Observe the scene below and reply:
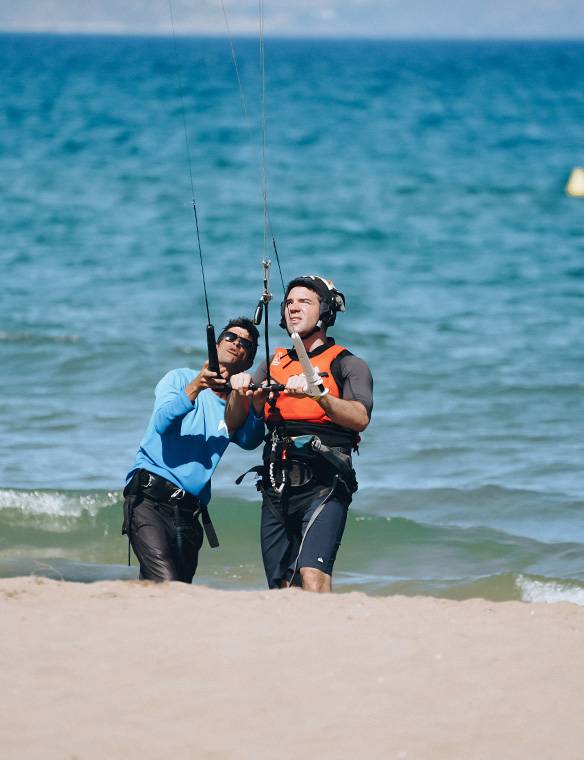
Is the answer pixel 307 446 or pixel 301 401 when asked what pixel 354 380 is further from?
pixel 307 446

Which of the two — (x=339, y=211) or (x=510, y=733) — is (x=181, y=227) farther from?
(x=510, y=733)

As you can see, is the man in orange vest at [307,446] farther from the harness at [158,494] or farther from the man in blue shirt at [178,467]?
the harness at [158,494]

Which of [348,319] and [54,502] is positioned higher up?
[54,502]

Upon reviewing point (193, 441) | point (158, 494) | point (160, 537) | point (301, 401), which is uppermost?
point (301, 401)

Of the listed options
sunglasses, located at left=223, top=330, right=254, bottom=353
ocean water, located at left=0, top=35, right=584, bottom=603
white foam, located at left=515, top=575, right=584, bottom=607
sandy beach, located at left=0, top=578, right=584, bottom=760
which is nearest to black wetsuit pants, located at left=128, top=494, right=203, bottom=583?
sandy beach, located at left=0, top=578, right=584, bottom=760

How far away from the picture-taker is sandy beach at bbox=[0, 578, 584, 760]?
4.43 meters

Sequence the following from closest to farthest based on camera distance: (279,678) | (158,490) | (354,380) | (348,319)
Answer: (279,678)
(354,380)
(158,490)
(348,319)

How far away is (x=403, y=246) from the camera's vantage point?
73.7 ft

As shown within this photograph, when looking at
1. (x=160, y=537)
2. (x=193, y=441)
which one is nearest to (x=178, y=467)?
(x=193, y=441)

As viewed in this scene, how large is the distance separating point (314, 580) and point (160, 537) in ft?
2.70

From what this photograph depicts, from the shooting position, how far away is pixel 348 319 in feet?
55.6

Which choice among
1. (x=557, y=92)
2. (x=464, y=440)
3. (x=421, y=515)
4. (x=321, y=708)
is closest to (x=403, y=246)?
(x=464, y=440)

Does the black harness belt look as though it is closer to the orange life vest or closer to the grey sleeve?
the orange life vest

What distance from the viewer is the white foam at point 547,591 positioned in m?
8.20
